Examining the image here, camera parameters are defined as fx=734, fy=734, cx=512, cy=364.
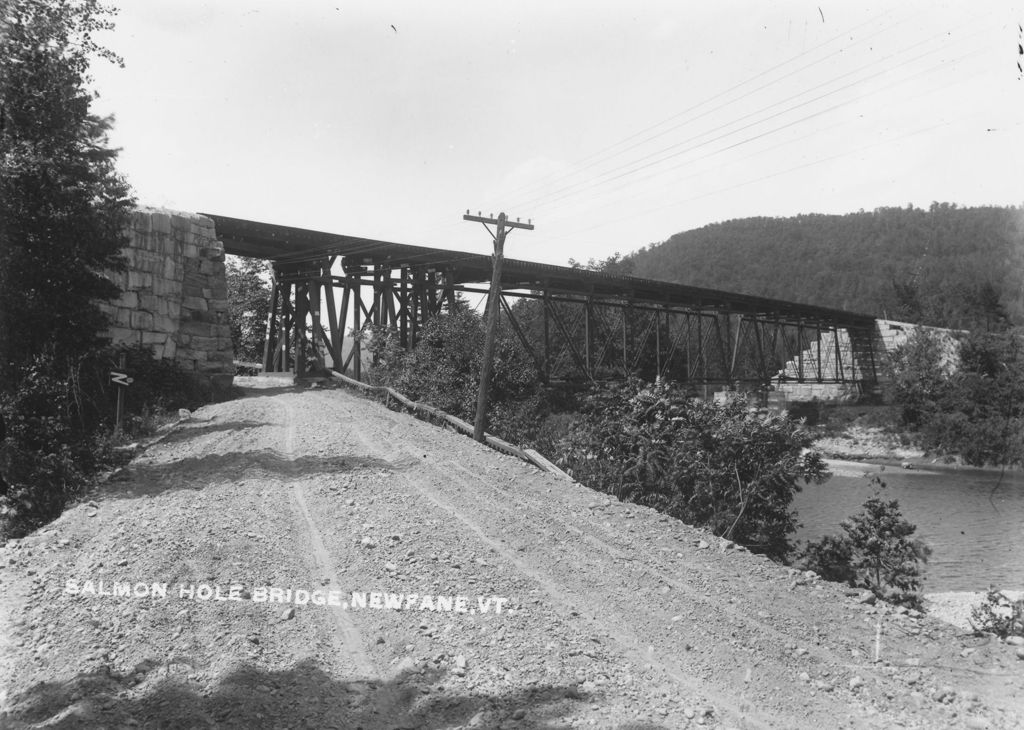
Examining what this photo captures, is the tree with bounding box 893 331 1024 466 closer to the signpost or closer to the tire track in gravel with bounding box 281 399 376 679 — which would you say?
the tire track in gravel with bounding box 281 399 376 679

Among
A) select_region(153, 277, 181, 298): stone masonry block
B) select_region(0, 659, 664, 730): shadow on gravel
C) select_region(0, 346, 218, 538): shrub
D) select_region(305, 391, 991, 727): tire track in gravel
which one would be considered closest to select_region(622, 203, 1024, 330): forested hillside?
select_region(153, 277, 181, 298): stone masonry block

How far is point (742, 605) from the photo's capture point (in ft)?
19.8

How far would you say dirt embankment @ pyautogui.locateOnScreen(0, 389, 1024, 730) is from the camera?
4262 mm

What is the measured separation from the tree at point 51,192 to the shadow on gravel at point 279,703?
623 cm

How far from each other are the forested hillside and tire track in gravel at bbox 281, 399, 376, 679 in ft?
192

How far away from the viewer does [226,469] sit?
983 cm

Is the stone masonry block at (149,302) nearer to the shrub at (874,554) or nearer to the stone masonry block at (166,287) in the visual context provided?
the stone masonry block at (166,287)

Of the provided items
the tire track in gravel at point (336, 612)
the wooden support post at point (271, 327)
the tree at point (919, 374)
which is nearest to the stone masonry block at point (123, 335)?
the wooden support post at point (271, 327)

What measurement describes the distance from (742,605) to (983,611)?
254 cm

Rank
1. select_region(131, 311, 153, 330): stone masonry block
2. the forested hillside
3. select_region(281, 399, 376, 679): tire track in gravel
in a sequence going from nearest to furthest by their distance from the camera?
select_region(281, 399, 376, 679): tire track in gravel → select_region(131, 311, 153, 330): stone masonry block → the forested hillside

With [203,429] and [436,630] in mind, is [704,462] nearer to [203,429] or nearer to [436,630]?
[436,630]

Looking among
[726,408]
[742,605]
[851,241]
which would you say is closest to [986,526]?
[726,408]

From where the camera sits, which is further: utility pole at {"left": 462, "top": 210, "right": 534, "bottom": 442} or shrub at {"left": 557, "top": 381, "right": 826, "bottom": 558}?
utility pole at {"left": 462, "top": 210, "right": 534, "bottom": 442}

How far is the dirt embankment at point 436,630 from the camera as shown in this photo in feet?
14.0
